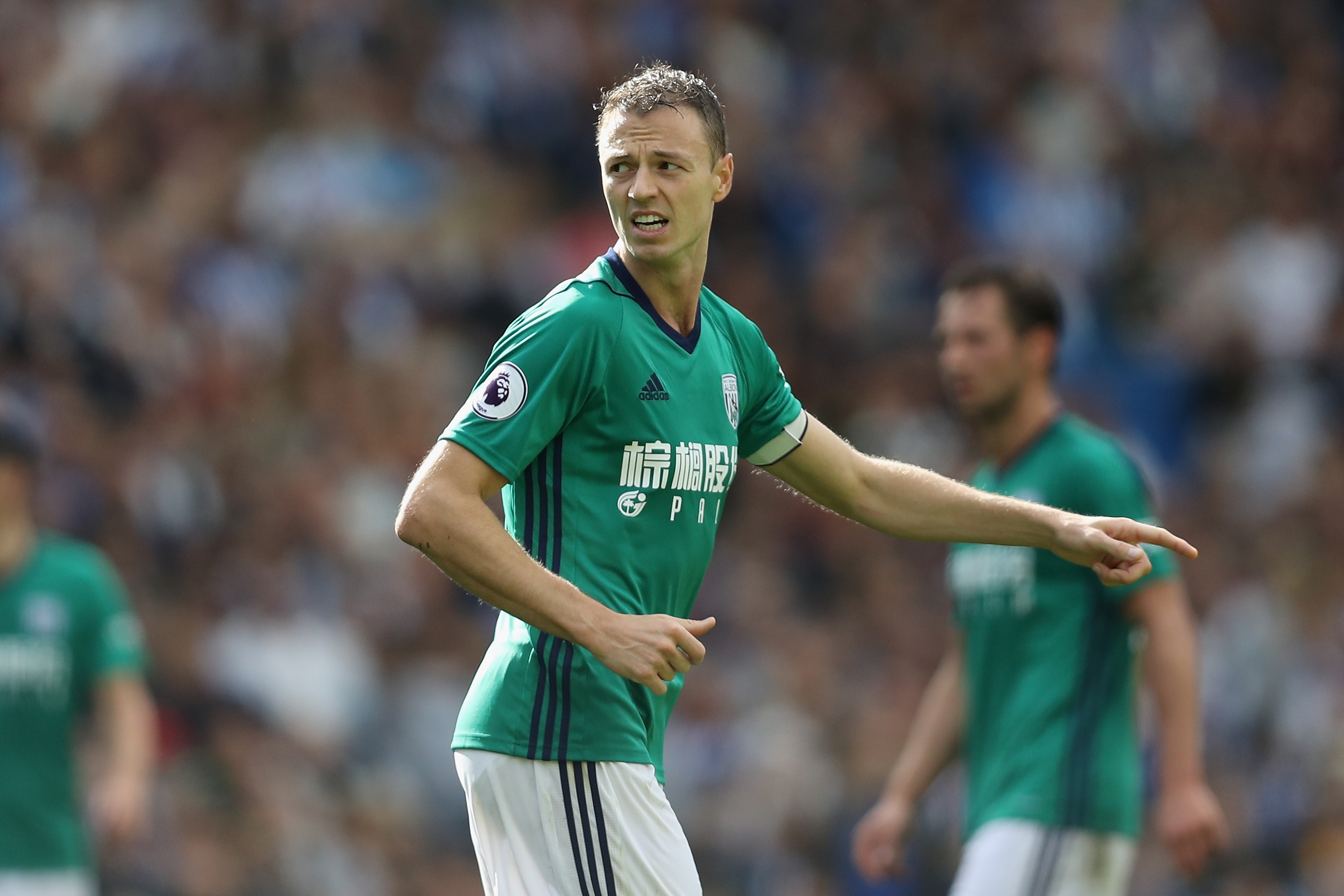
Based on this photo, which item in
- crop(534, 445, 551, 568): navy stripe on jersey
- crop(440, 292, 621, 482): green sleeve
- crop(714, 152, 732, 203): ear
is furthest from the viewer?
crop(714, 152, 732, 203): ear

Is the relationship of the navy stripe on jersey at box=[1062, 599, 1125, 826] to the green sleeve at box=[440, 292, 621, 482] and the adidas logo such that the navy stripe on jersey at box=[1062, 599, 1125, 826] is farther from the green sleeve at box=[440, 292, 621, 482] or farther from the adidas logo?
the green sleeve at box=[440, 292, 621, 482]

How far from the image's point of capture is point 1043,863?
20.5 ft

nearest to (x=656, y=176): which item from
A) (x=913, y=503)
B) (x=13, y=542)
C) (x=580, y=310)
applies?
(x=580, y=310)

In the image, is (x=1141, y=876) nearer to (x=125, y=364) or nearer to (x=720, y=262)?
(x=720, y=262)

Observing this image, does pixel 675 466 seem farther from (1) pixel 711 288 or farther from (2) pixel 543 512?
(1) pixel 711 288

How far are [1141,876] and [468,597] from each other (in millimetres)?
4544

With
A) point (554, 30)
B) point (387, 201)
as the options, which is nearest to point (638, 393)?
point (387, 201)

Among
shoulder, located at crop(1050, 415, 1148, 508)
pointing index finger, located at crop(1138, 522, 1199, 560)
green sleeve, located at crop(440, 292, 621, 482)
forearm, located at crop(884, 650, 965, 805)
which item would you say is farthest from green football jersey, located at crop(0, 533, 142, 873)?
pointing index finger, located at crop(1138, 522, 1199, 560)

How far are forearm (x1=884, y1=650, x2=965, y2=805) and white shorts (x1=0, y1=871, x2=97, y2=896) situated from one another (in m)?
3.50

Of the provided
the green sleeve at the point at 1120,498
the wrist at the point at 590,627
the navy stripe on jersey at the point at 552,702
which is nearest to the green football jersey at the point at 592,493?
the navy stripe on jersey at the point at 552,702

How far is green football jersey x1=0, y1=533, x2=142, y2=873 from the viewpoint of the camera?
7625mm

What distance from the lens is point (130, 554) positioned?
11.5 metres

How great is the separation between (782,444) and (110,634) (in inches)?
166

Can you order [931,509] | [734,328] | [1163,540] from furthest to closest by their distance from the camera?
[931,509] → [734,328] → [1163,540]
